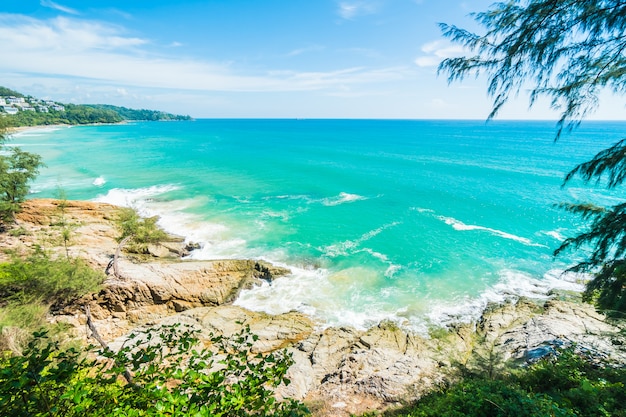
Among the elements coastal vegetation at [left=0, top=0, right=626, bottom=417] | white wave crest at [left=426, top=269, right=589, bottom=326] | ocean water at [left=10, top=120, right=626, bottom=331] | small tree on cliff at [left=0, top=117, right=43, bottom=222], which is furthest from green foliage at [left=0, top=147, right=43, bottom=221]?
white wave crest at [left=426, top=269, right=589, bottom=326]

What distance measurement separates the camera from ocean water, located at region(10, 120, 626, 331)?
20.1 meters

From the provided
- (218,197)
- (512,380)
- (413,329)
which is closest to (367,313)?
(413,329)

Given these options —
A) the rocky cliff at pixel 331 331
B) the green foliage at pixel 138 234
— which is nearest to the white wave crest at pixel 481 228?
the rocky cliff at pixel 331 331

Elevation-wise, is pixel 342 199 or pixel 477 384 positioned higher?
pixel 477 384

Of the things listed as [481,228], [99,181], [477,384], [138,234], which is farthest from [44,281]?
[99,181]

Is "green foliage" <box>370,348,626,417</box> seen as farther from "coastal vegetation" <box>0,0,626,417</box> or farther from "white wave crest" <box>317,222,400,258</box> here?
"white wave crest" <box>317,222,400,258</box>

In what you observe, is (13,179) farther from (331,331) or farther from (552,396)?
(552,396)

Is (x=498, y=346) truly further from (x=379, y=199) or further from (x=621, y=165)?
(x=379, y=199)

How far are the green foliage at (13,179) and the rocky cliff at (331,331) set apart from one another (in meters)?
3.54

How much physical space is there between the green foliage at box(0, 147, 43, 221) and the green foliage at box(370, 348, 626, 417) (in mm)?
35148

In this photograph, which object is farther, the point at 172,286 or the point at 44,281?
the point at 172,286

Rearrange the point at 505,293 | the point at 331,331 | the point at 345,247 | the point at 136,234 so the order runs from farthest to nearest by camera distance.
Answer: the point at 345,247 < the point at 136,234 < the point at 505,293 < the point at 331,331

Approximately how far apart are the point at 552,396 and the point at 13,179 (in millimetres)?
39575

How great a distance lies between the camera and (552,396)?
23.0ft
